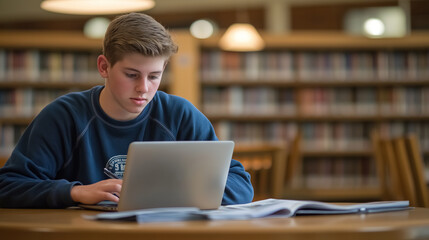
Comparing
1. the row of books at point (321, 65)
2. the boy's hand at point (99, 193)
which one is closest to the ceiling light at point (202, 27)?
the row of books at point (321, 65)

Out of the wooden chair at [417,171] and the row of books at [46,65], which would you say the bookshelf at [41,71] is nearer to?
the row of books at [46,65]

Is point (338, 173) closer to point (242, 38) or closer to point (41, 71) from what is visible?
point (242, 38)

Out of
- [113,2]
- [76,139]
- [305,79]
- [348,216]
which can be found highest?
[305,79]

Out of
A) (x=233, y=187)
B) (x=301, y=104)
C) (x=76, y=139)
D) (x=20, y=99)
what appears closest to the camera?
(x=233, y=187)

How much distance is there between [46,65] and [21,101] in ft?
1.42

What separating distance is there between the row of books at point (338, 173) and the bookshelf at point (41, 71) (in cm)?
154

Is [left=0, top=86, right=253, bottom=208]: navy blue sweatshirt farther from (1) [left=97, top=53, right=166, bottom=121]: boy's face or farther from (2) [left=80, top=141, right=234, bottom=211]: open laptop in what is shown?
(2) [left=80, top=141, right=234, bottom=211]: open laptop

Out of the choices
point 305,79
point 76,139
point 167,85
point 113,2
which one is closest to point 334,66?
point 305,79

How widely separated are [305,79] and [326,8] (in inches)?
89.0

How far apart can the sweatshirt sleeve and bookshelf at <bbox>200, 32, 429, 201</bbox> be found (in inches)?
194

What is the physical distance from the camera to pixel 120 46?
154cm

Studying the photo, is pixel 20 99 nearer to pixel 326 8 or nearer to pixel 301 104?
pixel 301 104

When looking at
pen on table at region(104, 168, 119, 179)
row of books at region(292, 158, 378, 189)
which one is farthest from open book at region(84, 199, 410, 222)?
row of books at region(292, 158, 378, 189)

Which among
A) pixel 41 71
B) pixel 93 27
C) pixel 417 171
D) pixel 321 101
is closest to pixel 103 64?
pixel 417 171
